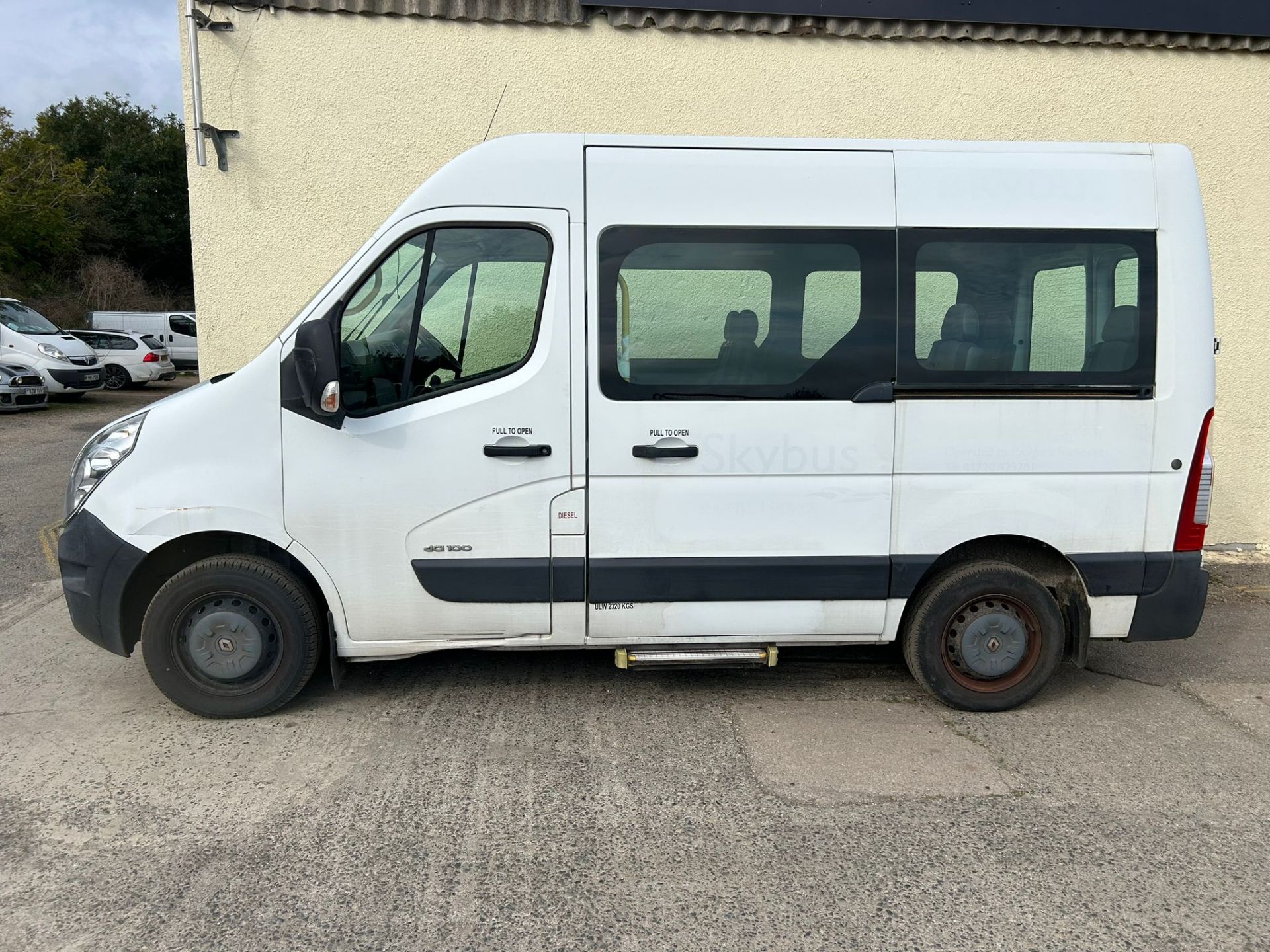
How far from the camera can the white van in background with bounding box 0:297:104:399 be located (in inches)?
690

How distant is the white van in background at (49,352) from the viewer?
17516 mm

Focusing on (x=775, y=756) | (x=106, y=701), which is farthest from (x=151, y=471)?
(x=775, y=756)

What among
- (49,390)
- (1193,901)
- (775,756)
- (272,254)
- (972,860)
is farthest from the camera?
(49,390)

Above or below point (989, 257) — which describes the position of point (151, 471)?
below

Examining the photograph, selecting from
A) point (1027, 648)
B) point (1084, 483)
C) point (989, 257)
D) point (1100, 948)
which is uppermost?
point (989, 257)

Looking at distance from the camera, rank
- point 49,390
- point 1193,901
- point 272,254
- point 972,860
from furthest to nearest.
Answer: point 49,390, point 272,254, point 972,860, point 1193,901

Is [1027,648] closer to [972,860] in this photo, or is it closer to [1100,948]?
[972,860]

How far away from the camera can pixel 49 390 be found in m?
17.6

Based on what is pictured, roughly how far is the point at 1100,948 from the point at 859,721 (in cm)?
164

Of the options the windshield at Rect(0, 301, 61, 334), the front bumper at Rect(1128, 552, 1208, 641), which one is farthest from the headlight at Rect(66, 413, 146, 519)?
the windshield at Rect(0, 301, 61, 334)

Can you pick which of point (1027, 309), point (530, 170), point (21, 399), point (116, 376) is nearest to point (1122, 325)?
point (1027, 309)

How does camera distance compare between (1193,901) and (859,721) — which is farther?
(859,721)

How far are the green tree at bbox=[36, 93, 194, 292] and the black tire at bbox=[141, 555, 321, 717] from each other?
122ft

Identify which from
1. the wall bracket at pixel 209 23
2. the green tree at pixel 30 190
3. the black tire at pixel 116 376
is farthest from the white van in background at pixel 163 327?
the wall bracket at pixel 209 23
